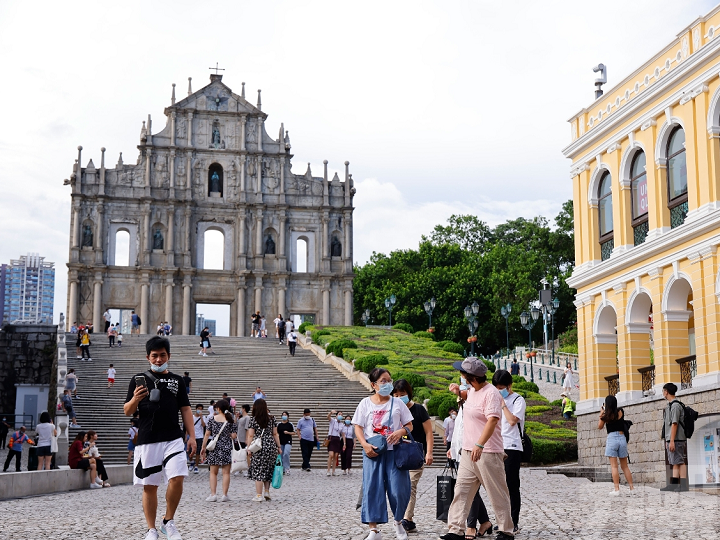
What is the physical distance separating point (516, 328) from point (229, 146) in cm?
2184

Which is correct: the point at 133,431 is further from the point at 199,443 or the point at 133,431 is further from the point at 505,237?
the point at 505,237

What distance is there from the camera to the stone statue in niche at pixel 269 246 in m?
56.2

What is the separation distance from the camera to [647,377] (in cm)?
2144

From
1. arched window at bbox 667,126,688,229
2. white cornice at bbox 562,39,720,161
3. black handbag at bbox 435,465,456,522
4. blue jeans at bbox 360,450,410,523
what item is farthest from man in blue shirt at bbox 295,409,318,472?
blue jeans at bbox 360,450,410,523

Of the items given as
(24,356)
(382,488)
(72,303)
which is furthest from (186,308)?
(382,488)

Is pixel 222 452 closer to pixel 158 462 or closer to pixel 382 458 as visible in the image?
pixel 382 458

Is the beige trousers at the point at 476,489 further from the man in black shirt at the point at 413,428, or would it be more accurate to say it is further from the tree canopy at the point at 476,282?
the tree canopy at the point at 476,282

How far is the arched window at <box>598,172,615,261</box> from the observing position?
23.5 m

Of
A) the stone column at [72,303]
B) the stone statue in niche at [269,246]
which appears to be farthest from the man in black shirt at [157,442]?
the stone statue in niche at [269,246]

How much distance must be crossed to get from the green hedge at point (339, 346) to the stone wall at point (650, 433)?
17644 millimetres

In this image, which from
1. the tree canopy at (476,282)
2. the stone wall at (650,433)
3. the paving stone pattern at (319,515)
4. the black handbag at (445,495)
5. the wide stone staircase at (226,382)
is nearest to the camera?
the paving stone pattern at (319,515)

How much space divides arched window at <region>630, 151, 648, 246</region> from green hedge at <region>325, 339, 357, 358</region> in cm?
1830

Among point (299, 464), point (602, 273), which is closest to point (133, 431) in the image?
point (299, 464)

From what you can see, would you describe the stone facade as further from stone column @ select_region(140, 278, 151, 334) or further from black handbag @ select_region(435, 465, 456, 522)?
black handbag @ select_region(435, 465, 456, 522)
